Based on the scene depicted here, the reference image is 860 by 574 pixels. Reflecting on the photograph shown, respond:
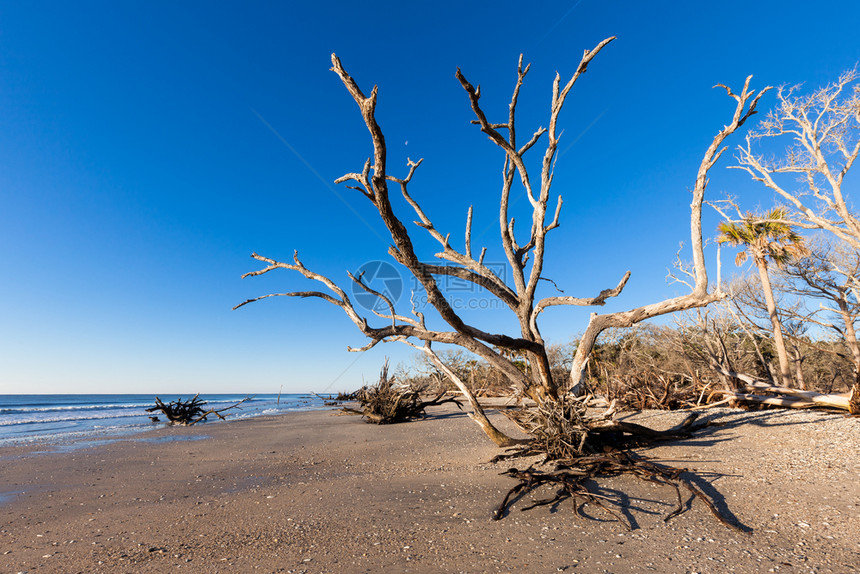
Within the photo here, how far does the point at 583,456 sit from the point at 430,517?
1714 mm

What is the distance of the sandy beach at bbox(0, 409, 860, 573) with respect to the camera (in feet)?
7.18

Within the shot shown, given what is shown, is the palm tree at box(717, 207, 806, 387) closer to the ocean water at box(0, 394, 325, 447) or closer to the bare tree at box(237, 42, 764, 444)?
the bare tree at box(237, 42, 764, 444)

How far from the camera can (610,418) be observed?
14.1 feet

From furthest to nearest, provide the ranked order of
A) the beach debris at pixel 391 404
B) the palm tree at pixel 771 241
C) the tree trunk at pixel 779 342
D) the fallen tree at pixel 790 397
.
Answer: the palm tree at pixel 771 241
the tree trunk at pixel 779 342
the beach debris at pixel 391 404
the fallen tree at pixel 790 397

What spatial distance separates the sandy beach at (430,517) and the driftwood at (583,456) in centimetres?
10

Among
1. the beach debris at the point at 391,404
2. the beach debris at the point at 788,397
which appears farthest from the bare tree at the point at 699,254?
the beach debris at the point at 391,404

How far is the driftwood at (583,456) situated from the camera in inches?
113

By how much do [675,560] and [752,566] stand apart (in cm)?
35

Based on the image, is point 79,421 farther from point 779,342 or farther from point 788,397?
point 779,342

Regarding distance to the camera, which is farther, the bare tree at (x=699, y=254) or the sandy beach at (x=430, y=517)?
the bare tree at (x=699, y=254)

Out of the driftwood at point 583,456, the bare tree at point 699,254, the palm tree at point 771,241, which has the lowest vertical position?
the driftwood at point 583,456

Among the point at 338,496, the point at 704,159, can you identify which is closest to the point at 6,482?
the point at 338,496

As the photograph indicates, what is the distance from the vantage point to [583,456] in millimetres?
3752

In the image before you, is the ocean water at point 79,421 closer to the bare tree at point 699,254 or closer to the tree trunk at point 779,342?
the bare tree at point 699,254
